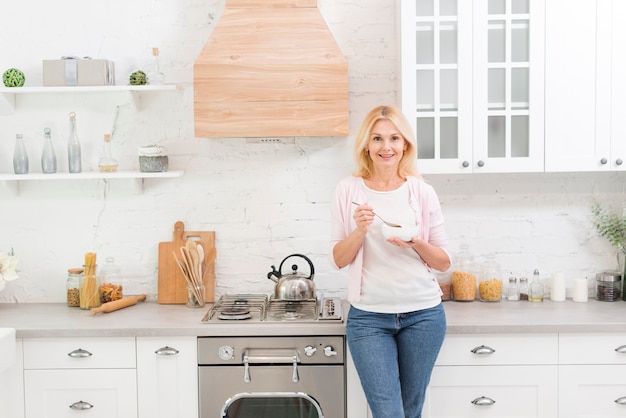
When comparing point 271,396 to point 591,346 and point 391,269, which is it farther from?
point 591,346

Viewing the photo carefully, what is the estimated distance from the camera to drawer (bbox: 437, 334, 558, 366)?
301 centimetres

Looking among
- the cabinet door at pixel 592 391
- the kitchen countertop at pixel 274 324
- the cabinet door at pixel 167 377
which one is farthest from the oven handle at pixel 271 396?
the cabinet door at pixel 592 391

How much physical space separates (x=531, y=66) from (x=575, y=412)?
1444mm

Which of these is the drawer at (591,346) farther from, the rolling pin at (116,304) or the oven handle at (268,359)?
the rolling pin at (116,304)

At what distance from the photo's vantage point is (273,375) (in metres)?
3.02

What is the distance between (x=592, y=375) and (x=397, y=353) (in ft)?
2.74

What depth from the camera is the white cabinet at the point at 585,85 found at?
10.3 feet

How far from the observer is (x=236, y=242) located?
3.60m

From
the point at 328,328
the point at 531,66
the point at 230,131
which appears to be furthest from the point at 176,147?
the point at 531,66

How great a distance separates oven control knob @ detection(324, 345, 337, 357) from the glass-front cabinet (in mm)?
866

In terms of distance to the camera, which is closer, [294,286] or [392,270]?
[392,270]

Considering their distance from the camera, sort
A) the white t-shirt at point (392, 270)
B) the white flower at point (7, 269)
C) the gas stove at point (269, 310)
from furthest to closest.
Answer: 1. the white flower at point (7, 269)
2. the gas stove at point (269, 310)
3. the white t-shirt at point (392, 270)

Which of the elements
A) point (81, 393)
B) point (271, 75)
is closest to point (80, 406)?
point (81, 393)

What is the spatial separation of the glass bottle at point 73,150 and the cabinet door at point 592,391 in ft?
7.54
